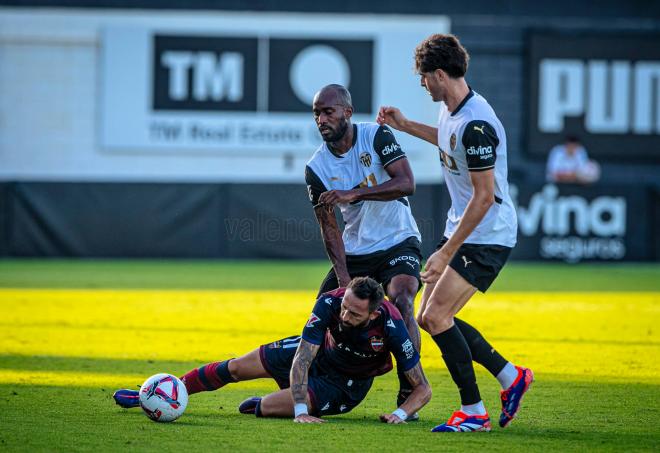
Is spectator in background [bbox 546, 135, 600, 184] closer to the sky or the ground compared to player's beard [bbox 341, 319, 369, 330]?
closer to the sky

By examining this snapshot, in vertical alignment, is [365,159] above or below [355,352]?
above

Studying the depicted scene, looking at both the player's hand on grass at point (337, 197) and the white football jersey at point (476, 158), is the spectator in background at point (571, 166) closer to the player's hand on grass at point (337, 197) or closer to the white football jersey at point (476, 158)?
the player's hand on grass at point (337, 197)

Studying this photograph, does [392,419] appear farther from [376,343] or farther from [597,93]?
[597,93]

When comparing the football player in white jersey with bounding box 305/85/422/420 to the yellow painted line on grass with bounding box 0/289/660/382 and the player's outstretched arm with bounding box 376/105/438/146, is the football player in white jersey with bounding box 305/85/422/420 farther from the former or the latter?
the yellow painted line on grass with bounding box 0/289/660/382

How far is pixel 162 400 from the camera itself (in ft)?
22.6

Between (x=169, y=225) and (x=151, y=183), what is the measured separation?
0.88m

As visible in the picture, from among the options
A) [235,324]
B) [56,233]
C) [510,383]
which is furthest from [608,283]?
[510,383]

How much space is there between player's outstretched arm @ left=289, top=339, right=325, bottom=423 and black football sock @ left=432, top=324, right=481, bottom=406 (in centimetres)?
78

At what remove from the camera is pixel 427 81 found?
675 cm

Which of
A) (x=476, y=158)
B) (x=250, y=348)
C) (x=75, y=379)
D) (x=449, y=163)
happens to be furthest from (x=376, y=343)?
(x=250, y=348)

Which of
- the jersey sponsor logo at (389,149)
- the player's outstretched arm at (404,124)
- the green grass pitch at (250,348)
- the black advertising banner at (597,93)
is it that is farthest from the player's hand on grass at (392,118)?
the black advertising banner at (597,93)

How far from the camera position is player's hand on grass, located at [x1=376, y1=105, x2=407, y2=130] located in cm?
771

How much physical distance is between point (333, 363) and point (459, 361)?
33.7 inches

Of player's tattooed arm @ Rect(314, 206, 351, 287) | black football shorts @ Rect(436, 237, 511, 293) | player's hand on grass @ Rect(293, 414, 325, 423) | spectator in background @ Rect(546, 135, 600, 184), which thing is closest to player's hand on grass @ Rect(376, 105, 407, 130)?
player's tattooed arm @ Rect(314, 206, 351, 287)
